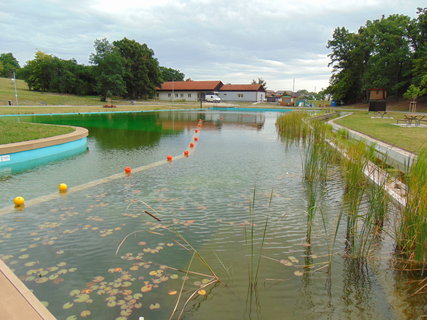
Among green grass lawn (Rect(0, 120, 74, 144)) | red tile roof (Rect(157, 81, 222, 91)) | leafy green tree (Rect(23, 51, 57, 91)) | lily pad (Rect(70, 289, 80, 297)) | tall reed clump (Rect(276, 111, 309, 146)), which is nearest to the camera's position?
lily pad (Rect(70, 289, 80, 297))

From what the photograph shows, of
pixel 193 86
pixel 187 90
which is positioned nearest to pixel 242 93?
pixel 193 86

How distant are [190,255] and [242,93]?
4904 cm

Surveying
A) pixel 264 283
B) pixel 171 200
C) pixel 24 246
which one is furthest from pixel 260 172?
pixel 24 246

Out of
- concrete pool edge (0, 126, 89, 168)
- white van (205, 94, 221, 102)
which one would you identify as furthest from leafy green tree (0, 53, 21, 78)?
concrete pool edge (0, 126, 89, 168)

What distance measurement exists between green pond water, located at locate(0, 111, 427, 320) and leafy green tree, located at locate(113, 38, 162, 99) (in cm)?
3661

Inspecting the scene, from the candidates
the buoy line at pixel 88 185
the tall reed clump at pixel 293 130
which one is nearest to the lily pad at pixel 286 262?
the buoy line at pixel 88 185

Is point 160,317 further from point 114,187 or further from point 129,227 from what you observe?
point 114,187

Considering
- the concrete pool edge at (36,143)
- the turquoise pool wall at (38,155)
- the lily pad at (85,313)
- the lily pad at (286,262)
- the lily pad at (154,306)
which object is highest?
the concrete pool edge at (36,143)

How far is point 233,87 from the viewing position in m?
51.0

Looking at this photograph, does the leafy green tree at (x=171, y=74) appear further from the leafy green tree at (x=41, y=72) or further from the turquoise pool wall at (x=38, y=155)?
the turquoise pool wall at (x=38, y=155)

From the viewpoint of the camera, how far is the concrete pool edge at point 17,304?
214 centimetres

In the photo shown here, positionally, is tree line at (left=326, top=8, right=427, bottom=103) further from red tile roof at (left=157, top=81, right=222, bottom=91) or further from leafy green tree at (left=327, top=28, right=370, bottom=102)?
red tile roof at (left=157, top=81, right=222, bottom=91)

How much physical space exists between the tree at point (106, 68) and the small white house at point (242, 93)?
20.4m

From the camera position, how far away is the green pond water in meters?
2.58
